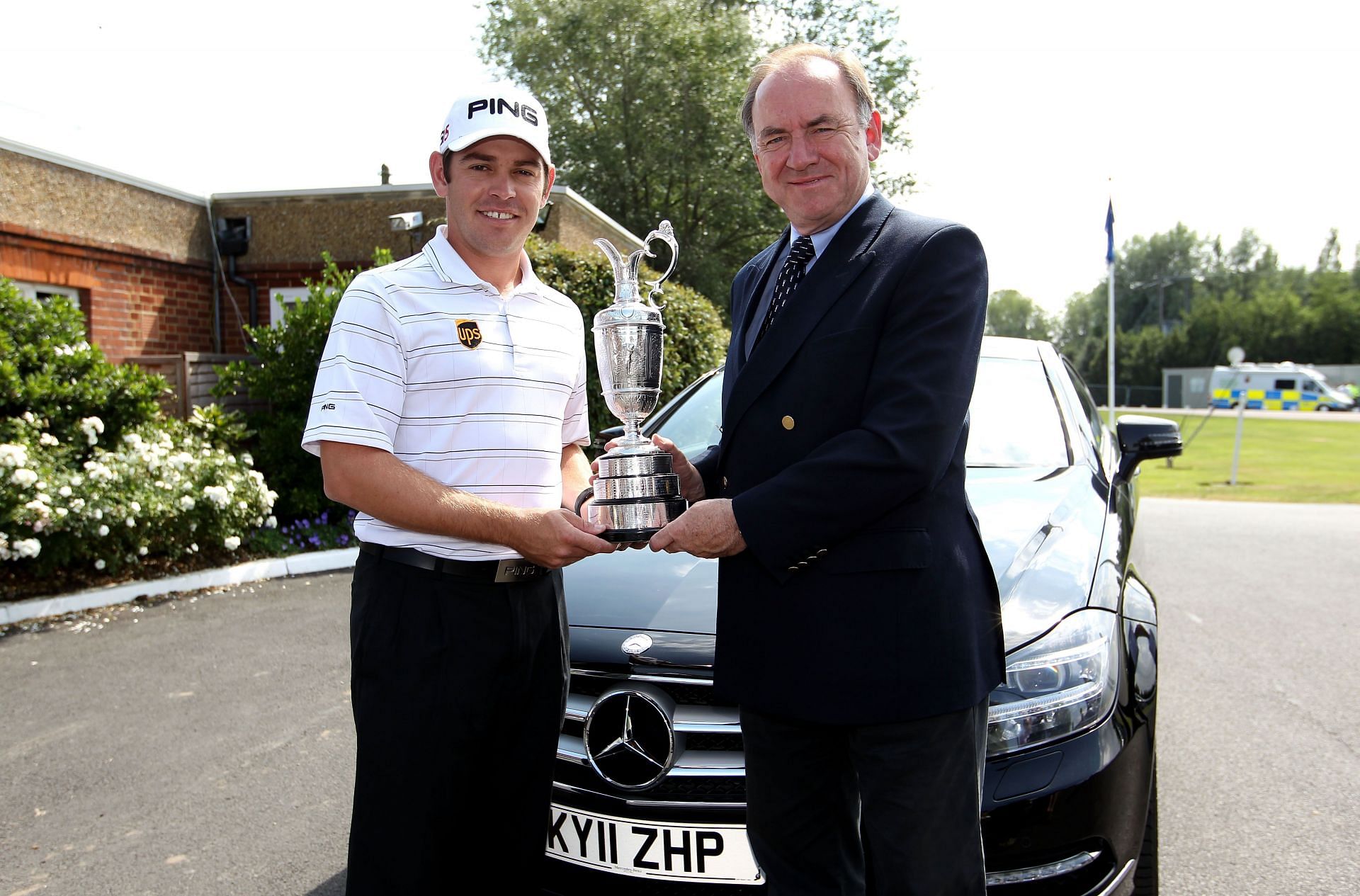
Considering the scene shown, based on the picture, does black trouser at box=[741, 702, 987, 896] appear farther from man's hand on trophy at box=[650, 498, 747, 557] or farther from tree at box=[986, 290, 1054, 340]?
tree at box=[986, 290, 1054, 340]

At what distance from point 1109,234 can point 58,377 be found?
43.5 ft

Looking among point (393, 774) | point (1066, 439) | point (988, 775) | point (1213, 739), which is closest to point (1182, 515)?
point (1213, 739)

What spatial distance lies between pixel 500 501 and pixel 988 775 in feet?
3.89

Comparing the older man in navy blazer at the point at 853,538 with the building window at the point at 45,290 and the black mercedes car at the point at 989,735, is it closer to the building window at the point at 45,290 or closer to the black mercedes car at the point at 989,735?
the black mercedes car at the point at 989,735

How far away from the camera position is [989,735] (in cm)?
219

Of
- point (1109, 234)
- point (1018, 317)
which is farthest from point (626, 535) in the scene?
point (1018, 317)

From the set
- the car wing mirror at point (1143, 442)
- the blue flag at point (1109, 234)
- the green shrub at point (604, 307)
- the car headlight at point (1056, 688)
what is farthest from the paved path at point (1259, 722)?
the blue flag at point (1109, 234)

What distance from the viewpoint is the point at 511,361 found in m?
2.09

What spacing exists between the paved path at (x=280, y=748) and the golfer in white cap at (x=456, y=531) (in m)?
1.17

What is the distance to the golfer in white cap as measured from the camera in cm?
195

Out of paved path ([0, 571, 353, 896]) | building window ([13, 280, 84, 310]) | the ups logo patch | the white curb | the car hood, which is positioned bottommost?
paved path ([0, 571, 353, 896])

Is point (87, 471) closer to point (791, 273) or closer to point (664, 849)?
point (664, 849)

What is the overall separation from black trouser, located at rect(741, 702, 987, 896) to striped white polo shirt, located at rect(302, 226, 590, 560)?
26.8 inches

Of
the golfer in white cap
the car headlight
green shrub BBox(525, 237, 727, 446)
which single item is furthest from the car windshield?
green shrub BBox(525, 237, 727, 446)
